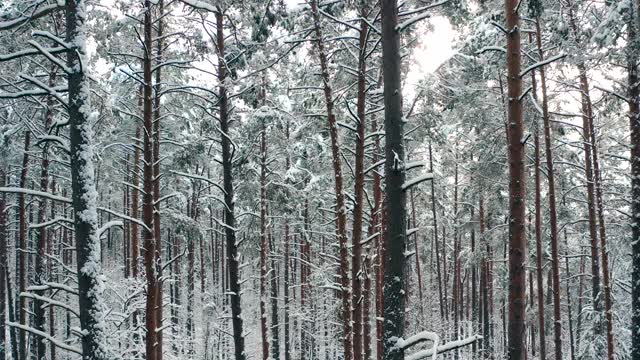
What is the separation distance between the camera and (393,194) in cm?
548

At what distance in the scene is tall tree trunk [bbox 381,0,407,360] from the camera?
5293 mm

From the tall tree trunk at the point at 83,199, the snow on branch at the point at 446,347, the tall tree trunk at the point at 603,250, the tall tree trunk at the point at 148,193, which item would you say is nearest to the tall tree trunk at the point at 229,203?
the tall tree trunk at the point at 148,193

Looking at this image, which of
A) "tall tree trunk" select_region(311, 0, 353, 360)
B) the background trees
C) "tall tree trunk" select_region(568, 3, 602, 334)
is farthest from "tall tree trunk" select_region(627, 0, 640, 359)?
"tall tree trunk" select_region(311, 0, 353, 360)

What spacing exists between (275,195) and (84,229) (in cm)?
1048

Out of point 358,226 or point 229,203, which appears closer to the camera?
point 358,226

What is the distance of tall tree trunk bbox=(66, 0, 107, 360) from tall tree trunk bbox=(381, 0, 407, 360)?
12.8 ft

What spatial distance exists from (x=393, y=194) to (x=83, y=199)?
4.22m

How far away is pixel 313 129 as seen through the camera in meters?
13.7

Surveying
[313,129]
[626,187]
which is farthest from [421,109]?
[626,187]

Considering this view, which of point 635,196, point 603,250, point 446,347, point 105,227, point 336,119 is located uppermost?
point 336,119

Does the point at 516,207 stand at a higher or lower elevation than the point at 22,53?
lower

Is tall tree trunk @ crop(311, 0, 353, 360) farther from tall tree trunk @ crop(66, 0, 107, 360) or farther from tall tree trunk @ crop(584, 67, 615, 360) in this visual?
tall tree trunk @ crop(584, 67, 615, 360)

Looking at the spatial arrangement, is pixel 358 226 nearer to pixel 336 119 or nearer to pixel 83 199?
pixel 336 119

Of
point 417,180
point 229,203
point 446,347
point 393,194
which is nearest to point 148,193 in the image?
point 229,203
